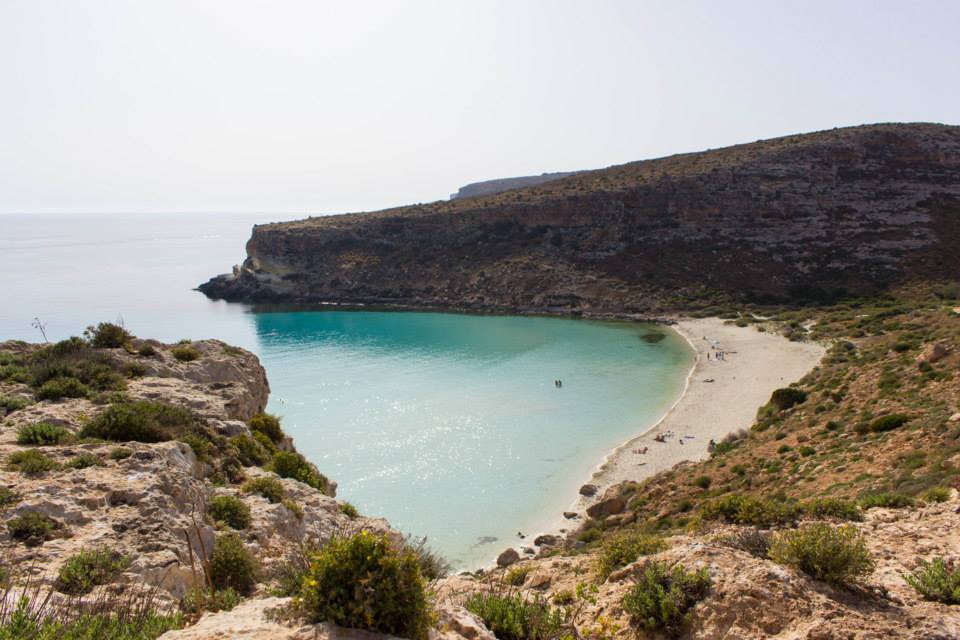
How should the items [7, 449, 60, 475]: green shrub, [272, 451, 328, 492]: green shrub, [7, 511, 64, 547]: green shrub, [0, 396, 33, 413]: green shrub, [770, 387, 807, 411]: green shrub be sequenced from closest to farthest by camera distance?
[7, 511, 64, 547]: green shrub, [7, 449, 60, 475]: green shrub, [0, 396, 33, 413]: green shrub, [272, 451, 328, 492]: green shrub, [770, 387, 807, 411]: green shrub

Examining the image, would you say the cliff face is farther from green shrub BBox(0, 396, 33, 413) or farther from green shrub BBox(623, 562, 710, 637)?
green shrub BBox(623, 562, 710, 637)

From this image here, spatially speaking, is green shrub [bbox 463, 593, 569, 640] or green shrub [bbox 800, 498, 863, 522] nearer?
green shrub [bbox 463, 593, 569, 640]

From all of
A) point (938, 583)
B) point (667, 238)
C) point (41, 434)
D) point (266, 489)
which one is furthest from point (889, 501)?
point (667, 238)

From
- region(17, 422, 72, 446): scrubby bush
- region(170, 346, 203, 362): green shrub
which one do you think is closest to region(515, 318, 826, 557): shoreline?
region(170, 346, 203, 362): green shrub

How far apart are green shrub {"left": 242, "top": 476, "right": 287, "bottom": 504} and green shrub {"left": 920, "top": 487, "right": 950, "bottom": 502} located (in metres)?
11.9

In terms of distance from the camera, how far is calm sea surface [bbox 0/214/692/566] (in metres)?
22.7

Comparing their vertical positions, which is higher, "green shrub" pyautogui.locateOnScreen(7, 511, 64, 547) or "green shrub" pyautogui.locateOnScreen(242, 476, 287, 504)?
"green shrub" pyautogui.locateOnScreen(7, 511, 64, 547)

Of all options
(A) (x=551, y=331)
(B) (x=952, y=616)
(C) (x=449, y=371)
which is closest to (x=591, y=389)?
(C) (x=449, y=371)

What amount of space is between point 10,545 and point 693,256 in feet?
231

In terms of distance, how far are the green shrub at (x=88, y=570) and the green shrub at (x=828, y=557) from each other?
819cm

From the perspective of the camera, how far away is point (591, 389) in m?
37.7

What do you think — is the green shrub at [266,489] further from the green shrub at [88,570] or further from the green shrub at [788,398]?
the green shrub at [788,398]

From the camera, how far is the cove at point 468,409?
22.1 meters

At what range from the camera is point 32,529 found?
7.23 metres
